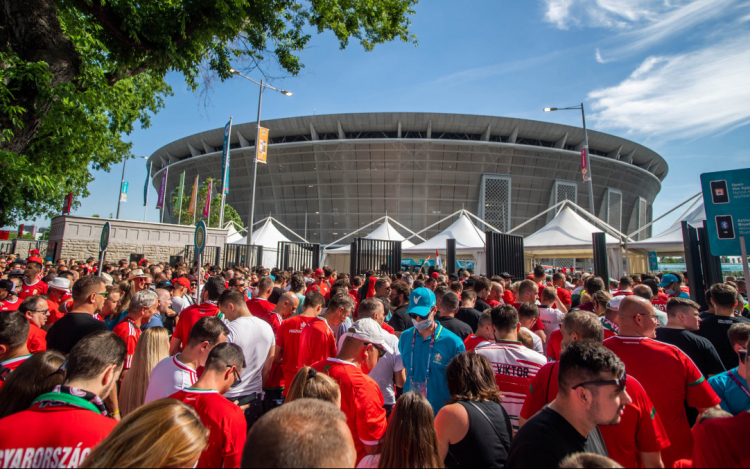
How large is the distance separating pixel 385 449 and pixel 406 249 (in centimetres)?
2072

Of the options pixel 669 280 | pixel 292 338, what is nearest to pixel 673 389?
pixel 292 338

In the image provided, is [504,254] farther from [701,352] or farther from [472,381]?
[472,381]

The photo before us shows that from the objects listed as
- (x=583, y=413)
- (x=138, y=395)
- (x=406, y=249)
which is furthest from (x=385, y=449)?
(x=406, y=249)

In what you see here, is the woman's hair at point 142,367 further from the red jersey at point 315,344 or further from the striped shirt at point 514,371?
the striped shirt at point 514,371

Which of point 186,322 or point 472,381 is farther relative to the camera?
point 186,322

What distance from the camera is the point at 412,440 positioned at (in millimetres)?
1848

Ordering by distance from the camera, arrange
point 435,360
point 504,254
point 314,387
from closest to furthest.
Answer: point 314,387
point 435,360
point 504,254

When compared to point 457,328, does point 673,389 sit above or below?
below

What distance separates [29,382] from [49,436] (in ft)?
2.41

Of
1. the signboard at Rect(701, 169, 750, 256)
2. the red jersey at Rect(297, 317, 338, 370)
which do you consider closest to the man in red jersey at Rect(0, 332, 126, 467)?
the red jersey at Rect(297, 317, 338, 370)

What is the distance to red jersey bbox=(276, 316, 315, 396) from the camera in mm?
4207

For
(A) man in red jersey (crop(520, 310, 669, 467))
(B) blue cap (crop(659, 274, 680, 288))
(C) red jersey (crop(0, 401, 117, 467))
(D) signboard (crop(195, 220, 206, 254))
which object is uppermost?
(D) signboard (crop(195, 220, 206, 254))

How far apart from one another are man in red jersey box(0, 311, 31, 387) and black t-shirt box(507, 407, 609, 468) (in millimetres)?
3470

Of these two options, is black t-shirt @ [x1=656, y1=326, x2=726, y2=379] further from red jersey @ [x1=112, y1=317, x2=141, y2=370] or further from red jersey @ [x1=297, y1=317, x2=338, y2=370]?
red jersey @ [x1=112, y1=317, x2=141, y2=370]
